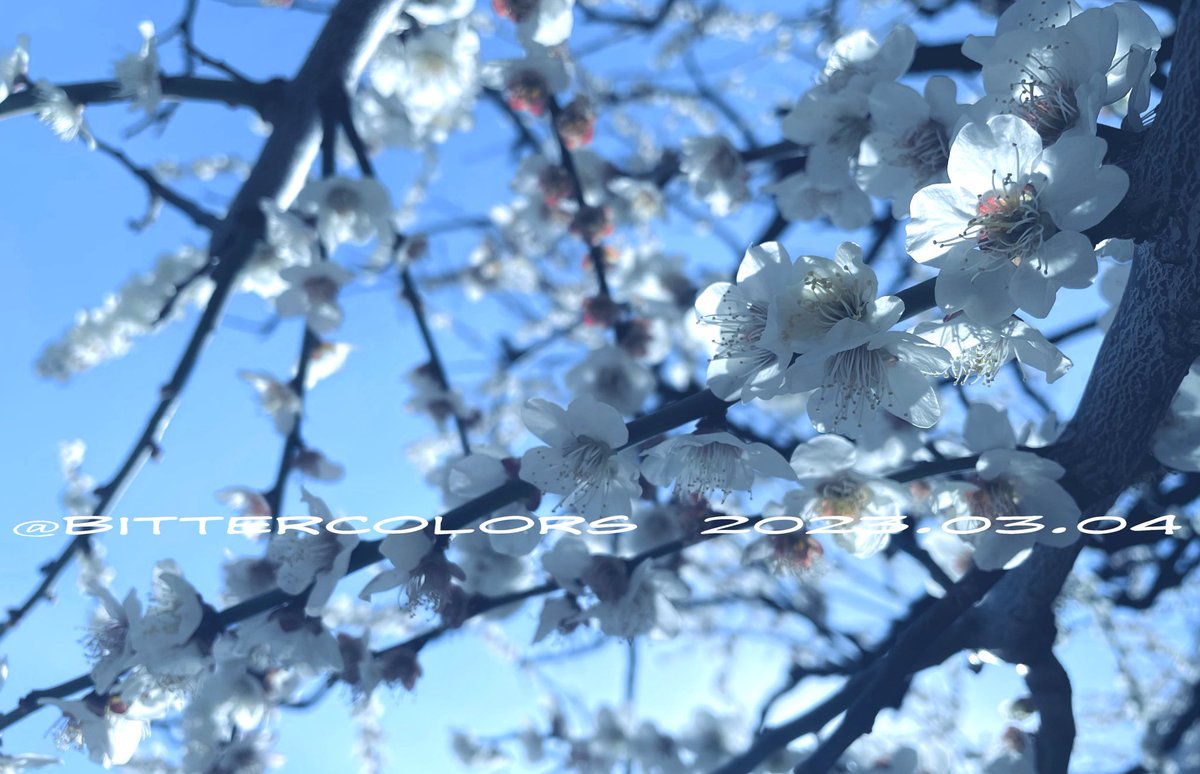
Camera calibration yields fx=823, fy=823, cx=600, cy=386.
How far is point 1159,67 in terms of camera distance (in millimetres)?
2070

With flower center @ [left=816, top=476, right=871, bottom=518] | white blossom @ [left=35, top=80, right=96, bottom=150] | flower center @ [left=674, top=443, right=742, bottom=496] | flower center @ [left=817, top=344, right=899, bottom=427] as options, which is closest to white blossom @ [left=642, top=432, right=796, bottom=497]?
flower center @ [left=674, top=443, right=742, bottom=496]

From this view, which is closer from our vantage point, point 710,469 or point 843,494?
point 710,469

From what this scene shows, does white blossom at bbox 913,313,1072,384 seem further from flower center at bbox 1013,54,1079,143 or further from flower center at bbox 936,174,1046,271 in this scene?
flower center at bbox 1013,54,1079,143

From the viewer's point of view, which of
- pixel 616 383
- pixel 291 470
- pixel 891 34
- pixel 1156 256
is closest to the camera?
pixel 1156 256

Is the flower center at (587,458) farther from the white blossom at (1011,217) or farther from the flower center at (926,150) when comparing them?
the flower center at (926,150)

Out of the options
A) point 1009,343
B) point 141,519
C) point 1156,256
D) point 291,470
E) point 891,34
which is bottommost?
point 291,470

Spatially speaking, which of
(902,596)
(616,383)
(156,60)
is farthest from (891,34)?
(902,596)

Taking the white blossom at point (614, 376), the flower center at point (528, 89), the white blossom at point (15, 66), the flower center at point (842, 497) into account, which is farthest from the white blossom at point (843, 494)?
the white blossom at point (15, 66)

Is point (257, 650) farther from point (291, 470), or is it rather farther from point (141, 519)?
point (291, 470)

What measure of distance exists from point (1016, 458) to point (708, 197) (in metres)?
1.52

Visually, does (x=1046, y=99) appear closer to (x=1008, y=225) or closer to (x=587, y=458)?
(x=1008, y=225)

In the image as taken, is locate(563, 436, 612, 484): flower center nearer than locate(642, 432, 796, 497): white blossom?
No

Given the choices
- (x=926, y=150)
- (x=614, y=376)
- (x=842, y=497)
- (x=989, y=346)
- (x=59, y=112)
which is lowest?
(x=614, y=376)

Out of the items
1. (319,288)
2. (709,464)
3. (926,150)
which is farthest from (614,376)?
(926,150)
